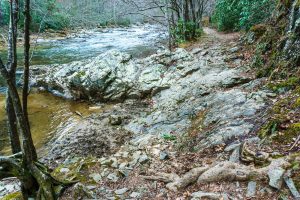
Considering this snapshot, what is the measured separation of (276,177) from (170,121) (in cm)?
407

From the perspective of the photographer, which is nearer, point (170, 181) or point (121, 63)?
point (170, 181)

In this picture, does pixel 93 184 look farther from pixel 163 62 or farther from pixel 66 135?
pixel 163 62

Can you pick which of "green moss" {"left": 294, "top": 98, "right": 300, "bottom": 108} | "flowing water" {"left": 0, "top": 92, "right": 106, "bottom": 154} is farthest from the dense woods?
"flowing water" {"left": 0, "top": 92, "right": 106, "bottom": 154}

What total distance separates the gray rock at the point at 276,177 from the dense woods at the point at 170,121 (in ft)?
0.04

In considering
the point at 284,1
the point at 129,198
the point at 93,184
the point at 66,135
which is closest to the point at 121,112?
the point at 66,135

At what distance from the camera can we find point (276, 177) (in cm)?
368

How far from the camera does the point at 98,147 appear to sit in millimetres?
7090

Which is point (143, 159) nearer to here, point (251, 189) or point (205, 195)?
point (205, 195)

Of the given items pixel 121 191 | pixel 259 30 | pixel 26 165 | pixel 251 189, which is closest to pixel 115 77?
pixel 259 30

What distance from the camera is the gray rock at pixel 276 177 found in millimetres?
3593

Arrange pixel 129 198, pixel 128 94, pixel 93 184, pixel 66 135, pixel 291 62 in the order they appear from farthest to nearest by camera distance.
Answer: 1. pixel 128 94
2. pixel 66 135
3. pixel 291 62
4. pixel 93 184
5. pixel 129 198

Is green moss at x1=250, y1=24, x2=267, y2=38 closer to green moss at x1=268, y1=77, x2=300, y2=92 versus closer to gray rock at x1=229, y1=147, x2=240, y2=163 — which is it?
green moss at x1=268, y1=77, x2=300, y2=92

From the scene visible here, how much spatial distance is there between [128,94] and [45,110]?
3030 mm

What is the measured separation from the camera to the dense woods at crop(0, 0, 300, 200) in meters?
4.29
